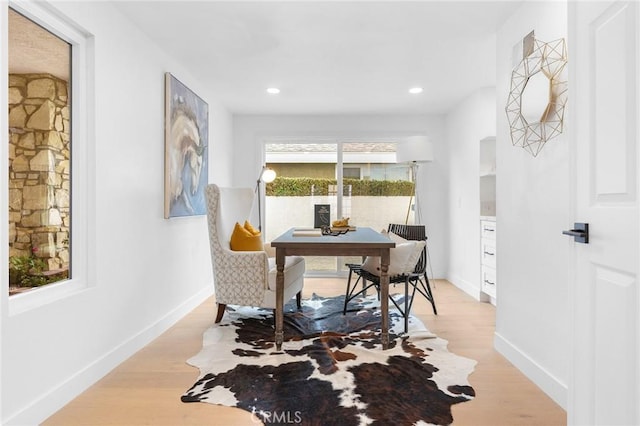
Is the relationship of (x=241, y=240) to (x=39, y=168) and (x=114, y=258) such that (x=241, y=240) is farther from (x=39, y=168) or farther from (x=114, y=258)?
(x=39, y=168)

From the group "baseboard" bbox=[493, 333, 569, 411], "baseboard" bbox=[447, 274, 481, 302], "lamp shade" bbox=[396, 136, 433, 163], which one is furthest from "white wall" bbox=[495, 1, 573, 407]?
"lamp shade" bbox=[396, 136, 433, 163]

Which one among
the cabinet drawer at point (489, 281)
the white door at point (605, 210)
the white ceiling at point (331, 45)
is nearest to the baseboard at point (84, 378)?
the white ceiling at point (331, 45)

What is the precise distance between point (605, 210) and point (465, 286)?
3.78m

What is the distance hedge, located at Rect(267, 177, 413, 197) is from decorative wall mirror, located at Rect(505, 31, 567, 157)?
328 cm

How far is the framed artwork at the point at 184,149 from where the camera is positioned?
3461 millimetres

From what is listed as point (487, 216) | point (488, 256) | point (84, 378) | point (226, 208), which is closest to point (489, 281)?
point (488, 256)

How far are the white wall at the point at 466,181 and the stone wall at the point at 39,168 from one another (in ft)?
12.9

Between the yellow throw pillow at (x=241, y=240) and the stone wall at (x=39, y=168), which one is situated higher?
the stone wall at (x=39, y=168)

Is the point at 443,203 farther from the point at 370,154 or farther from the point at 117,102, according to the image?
the point at 117,102

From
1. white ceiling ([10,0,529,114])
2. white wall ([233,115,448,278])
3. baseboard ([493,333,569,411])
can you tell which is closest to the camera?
baseboard ([493,333,569,411])

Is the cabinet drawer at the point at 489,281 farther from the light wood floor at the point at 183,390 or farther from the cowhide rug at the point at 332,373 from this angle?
the cowhide rug at the point at 332,373

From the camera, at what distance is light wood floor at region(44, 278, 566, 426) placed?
2000 millimetres

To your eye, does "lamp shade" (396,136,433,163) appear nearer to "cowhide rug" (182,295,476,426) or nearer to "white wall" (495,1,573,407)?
"white wall" (495,1,573,407)

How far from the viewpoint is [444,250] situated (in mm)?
5832
